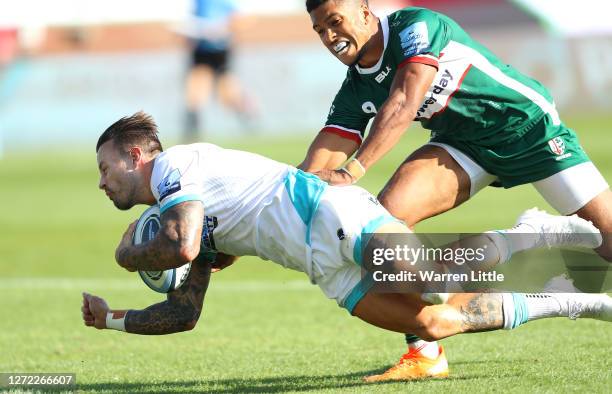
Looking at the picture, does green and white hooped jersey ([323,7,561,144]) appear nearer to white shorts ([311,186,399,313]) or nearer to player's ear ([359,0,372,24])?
player's ear ([359,0,372,24])

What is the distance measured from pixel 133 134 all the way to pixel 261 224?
3.04 ft

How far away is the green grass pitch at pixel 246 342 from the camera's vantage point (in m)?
6.60

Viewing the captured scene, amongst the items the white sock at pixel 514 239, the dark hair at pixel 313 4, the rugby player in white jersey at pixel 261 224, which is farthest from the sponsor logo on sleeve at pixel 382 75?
the white sock at pixel 514 239

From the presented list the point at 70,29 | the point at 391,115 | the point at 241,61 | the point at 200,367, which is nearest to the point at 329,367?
the point at 200,367

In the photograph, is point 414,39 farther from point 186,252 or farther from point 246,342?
point 246,342

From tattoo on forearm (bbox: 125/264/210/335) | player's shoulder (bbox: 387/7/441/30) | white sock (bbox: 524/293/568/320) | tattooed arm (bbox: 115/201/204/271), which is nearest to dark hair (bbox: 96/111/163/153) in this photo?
tattooed arm (bbox: 115/201/204/271)

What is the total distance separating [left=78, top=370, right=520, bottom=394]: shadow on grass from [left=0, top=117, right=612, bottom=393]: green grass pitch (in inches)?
0.5

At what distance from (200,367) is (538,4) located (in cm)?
2348

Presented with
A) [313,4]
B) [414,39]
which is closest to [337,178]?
[414,39]

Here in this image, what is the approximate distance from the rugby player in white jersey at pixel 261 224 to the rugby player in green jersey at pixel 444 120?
2.59 ft

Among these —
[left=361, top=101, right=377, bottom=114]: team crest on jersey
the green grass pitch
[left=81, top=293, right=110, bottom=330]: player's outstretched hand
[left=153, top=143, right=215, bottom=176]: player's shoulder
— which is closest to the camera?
[left=153, top=143, right=215, bottom=176]: player's shoulder

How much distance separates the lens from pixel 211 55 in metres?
26.9

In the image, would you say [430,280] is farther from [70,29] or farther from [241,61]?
[70,29]

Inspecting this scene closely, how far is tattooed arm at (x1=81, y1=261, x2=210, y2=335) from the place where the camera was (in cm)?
636
